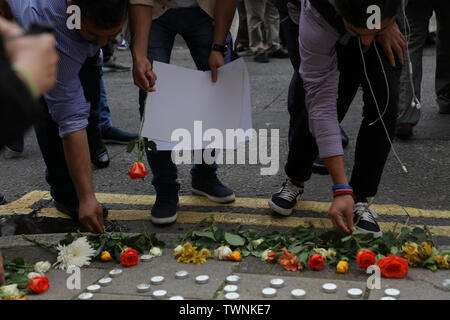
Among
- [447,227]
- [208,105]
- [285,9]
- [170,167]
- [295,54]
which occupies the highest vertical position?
[285,9]

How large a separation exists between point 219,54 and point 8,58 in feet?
6.31

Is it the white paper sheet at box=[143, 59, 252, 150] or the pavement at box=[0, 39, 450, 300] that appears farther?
the white paper sheet at box=[143, 59, 252, 150]

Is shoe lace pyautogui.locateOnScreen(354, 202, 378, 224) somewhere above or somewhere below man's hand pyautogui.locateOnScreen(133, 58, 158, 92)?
below

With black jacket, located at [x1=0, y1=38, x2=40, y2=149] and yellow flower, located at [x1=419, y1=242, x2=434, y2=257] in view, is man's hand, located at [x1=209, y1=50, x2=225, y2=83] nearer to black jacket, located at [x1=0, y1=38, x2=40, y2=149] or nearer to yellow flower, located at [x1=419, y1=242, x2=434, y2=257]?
yellow flower, located at [x1=419, y1=242, x2=434, y2=257]

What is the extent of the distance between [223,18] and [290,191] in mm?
1036

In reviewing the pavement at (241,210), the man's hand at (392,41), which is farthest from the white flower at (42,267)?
the man's hand at (392,41)

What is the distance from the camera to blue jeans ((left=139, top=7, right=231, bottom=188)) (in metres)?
3.27

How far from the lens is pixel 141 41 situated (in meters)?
3.12

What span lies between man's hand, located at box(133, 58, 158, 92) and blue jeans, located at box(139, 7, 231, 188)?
15cm

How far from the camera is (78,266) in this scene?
2.69m

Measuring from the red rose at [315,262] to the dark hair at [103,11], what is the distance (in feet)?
4.00

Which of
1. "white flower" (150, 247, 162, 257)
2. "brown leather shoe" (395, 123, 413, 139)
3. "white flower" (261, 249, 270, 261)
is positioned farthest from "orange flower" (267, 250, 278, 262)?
"brown leather shoe" (395, 123, 413, 139)
